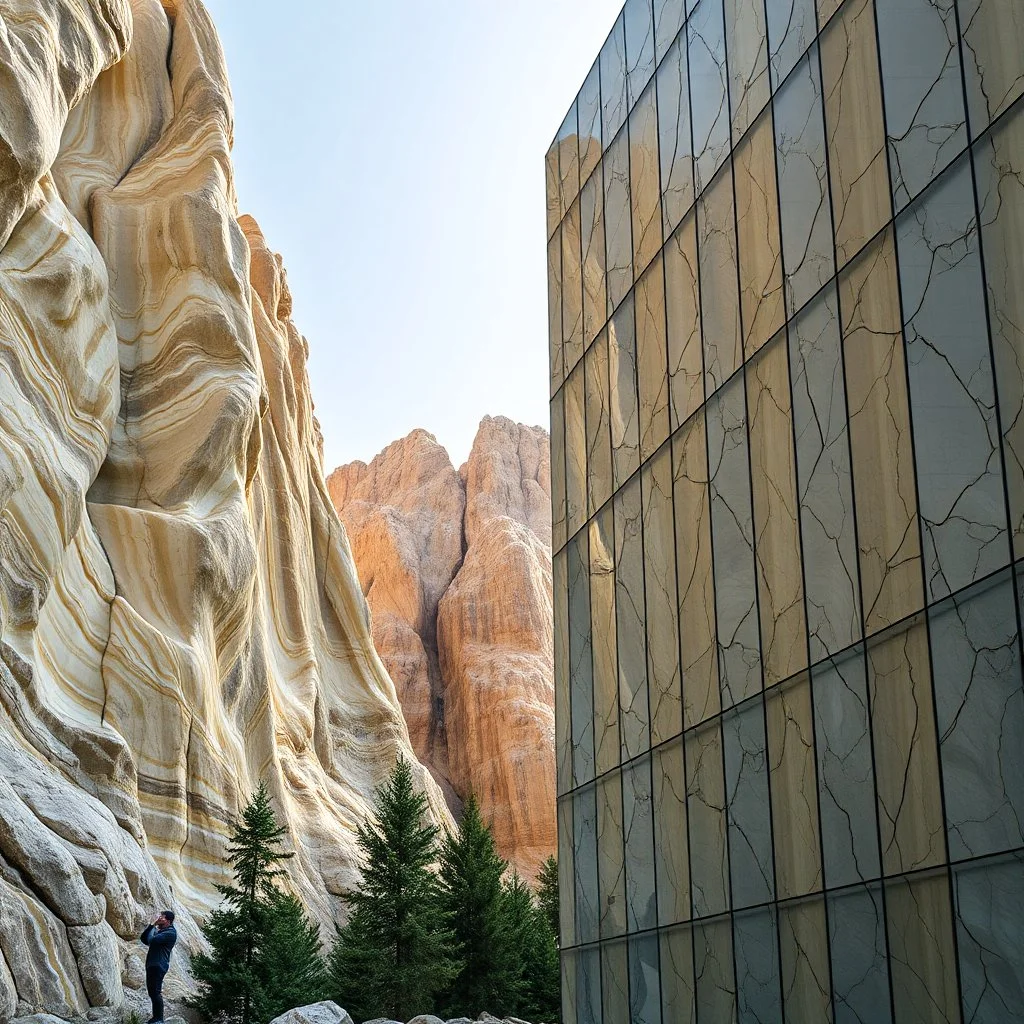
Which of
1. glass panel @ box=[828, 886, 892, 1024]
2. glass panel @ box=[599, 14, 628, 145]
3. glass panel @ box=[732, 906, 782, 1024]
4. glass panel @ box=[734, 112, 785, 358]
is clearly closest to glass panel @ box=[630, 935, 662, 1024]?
glass panel @ box=[732, 906, 782, 1024]

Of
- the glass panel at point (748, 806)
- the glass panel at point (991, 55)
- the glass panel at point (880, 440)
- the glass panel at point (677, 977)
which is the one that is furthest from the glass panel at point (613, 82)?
the glass panel at point (677, 977)

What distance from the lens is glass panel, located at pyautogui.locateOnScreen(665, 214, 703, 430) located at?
18.6m

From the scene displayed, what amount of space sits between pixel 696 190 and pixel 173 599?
20.8m

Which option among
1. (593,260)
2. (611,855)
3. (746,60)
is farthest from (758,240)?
(611,855)

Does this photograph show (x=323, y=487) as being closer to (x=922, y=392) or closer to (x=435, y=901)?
(x=435, y=901)

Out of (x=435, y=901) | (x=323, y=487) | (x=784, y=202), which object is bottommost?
(x=435, y=901)

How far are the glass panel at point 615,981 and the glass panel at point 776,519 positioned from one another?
581cm

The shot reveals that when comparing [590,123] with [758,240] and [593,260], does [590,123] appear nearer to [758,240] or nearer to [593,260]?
[593,260]

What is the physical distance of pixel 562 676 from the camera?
76.9 ft

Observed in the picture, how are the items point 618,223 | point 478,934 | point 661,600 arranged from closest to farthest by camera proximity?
point 661,600 → point 618,223 → point 478,934

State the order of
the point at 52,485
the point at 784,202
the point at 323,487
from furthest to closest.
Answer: the point at 323,487 < the point at 52,485 < the point at 784,202

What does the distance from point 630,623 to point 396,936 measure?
42.6 ft

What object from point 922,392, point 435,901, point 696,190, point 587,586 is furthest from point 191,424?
point 922,392

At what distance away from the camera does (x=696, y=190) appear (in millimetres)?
19203
